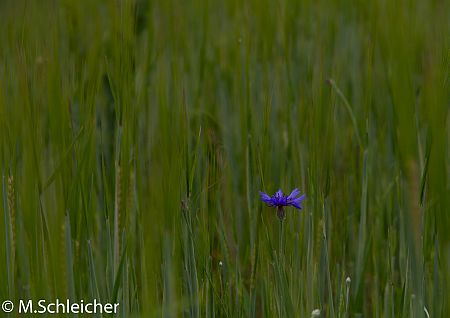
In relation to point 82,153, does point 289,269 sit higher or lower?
lower

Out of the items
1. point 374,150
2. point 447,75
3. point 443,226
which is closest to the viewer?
point 443,226

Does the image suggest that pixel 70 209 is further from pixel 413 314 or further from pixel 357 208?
pixel 357 208

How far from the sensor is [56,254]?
786mm

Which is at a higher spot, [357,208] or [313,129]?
[313,129]

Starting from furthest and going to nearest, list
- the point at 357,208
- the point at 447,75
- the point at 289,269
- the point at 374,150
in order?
the point at 374,150 → the point at 357,208 → the point at 289,269 → the point at 447,75

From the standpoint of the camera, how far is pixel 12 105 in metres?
0.95

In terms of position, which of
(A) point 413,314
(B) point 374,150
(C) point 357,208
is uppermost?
(B) point 374,150

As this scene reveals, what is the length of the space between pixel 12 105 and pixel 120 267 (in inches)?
9.9

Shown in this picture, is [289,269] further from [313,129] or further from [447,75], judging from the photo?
[447,75]

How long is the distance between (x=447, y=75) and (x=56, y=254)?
1.64ft

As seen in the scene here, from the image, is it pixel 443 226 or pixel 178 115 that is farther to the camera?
pixel 178 115

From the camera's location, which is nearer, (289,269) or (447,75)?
(447,75)

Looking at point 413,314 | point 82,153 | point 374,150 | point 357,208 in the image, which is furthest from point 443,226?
point 374,150

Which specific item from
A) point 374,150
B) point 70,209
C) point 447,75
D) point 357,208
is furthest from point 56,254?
point 374,150
